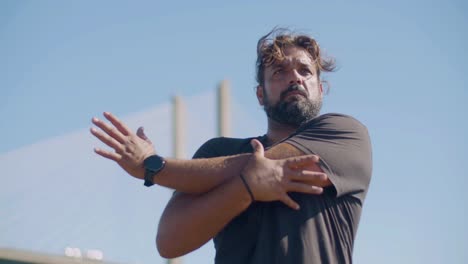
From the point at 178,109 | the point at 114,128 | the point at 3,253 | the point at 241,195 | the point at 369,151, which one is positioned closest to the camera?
the point at 241,195

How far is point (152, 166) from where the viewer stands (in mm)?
2480

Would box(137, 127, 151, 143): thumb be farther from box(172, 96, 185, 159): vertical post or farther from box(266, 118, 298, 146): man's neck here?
box(172, 96, 185, 159): vertical post

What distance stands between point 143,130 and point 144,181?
219mm

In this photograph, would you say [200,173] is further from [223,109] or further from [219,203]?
[223,109]

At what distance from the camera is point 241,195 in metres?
2.38

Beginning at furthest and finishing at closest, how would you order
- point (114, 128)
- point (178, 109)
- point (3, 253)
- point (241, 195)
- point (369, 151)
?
point (178, 109) < point (3, 253) < point (369, 151) < point (114, 128) < point (241, 195)

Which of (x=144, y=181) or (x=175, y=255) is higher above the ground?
(x=144, y=181)

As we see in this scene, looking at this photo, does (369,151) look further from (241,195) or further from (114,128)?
(114,128)

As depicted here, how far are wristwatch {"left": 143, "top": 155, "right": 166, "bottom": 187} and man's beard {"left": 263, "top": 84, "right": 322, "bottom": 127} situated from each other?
591 millimetres

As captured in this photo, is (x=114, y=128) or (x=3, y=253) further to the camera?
(x=3, y=253)

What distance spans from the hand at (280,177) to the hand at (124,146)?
383 millimetres

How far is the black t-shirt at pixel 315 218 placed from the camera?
7.82 feet

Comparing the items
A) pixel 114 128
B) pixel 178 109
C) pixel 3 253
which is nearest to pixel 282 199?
pixel 114 128

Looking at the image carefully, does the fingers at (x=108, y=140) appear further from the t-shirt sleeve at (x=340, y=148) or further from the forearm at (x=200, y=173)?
the t-shirt sleeve at (x=340, y=148)
